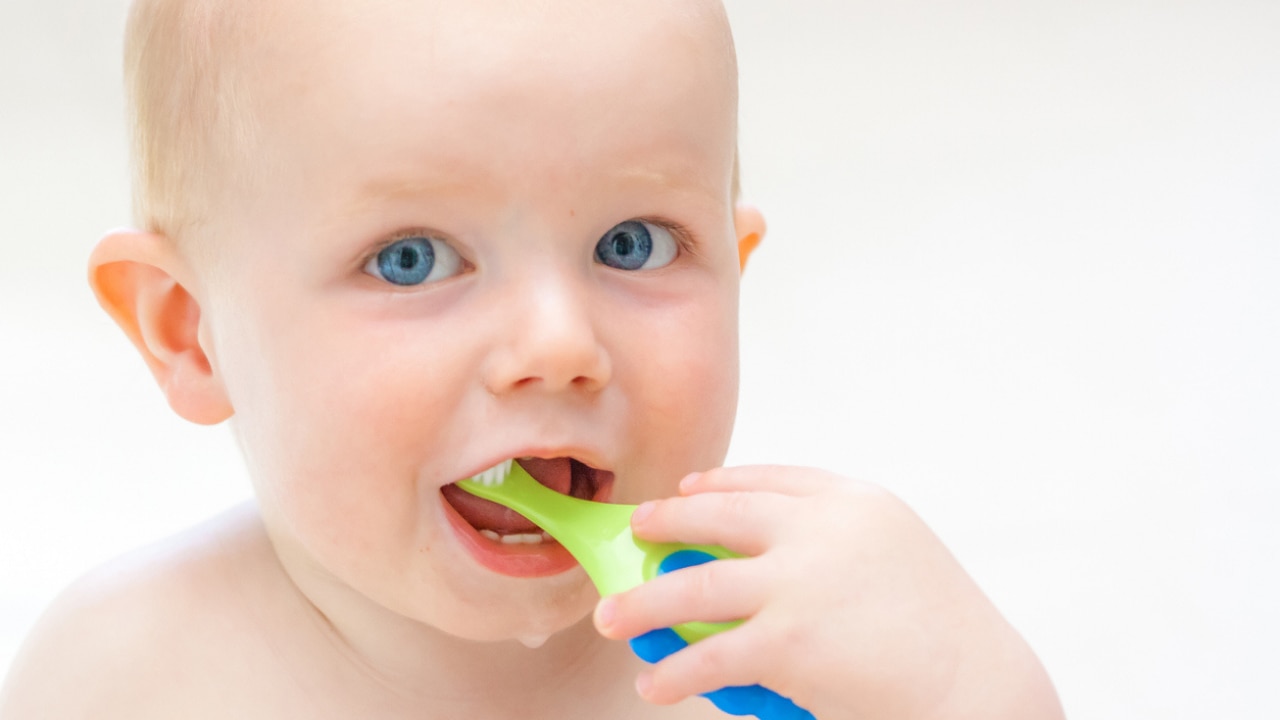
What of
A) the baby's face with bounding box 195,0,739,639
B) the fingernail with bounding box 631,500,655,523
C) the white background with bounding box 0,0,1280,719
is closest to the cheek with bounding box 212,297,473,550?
the baby's face with bounding box 195,0,739,639

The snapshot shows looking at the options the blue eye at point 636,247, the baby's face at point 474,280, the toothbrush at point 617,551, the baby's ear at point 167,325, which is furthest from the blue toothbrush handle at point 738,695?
the baby's ear at point 167,325

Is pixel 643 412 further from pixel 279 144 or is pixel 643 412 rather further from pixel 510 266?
pixel 279 144

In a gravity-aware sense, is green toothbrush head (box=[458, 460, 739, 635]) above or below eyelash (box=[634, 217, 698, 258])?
below

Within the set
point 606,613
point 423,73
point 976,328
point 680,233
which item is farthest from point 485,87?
point 976,328

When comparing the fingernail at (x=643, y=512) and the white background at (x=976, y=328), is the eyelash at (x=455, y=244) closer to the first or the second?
the fingernail at (x=643, y=512)

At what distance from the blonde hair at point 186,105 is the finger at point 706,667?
35 cm

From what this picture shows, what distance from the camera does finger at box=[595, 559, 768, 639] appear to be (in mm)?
729

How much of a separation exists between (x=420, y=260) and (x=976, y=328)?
110 centimetres

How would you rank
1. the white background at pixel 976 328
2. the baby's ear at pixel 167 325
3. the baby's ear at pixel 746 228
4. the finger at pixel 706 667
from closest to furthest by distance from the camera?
the finger at pixel 706 667 < the baby's ear at pixel 167 325 < the baby's ear at pixel 746 228 < the white background at pixel 976 328

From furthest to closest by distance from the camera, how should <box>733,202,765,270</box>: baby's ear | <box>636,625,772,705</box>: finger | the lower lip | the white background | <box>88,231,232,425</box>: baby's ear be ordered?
the white background
<box>733,202,765,270</box>: baby's ear
<box>88,231,232,425</box>: baby's ear
the lower lip
<box>636,625,772,705</box>: finger

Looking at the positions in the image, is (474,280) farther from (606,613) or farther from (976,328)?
(976,328)

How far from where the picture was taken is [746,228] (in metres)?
1.07

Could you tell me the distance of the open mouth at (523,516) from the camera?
0.86m

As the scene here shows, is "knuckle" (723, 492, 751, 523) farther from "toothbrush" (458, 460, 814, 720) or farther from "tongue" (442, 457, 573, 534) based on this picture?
"tongue" (442, 457, 573, 534)
